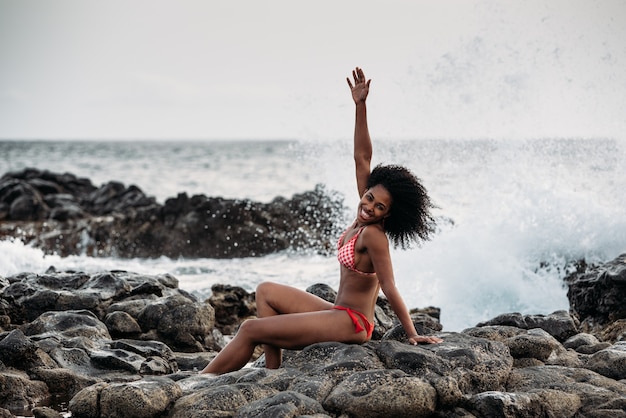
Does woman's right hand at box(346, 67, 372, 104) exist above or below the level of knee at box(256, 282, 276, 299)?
above

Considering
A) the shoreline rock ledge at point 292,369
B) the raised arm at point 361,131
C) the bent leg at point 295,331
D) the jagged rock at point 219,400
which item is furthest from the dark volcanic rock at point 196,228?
the jagged rock at point 219,400

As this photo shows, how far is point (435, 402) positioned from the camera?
408 cm

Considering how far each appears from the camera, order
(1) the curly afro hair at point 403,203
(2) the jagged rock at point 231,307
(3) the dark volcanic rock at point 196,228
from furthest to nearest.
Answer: (3) the dark volcanic rock at point 196,228 → (2) the jagged rock at point 231,307 → (1) the curly afro hair at point 403,203

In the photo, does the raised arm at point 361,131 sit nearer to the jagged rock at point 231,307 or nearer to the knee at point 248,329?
the knee at point 248,329

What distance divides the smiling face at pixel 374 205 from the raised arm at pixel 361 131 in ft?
1.14

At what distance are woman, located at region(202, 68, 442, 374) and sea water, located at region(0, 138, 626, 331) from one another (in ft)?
15.8

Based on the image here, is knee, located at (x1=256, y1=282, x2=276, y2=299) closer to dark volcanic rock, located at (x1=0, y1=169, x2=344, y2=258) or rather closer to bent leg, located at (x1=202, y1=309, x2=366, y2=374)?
bent leg, located at (x1=202, y1=309, x2=366, y2=374)

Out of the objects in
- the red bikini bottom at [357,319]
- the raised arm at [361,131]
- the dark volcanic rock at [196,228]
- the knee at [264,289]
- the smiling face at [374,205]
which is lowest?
the dark volcanic rock at [196,228]

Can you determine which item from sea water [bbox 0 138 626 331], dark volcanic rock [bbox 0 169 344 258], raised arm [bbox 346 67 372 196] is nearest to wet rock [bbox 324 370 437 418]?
raised arm [bbox 346 67 372 196]

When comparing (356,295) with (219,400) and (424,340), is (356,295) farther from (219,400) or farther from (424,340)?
(219,400)

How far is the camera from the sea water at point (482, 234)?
10.5 meters

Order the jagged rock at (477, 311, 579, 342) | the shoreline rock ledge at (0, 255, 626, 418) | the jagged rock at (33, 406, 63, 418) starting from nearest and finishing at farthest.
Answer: the shoreline rock ledge at (0, 255, 626, 418)
the jagged rock at (33, 406, 63, 418)
the jagged rock at (477, 311, 579, 342)

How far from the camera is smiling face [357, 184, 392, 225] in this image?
4.86 metres

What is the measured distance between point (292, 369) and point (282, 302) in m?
0.64
